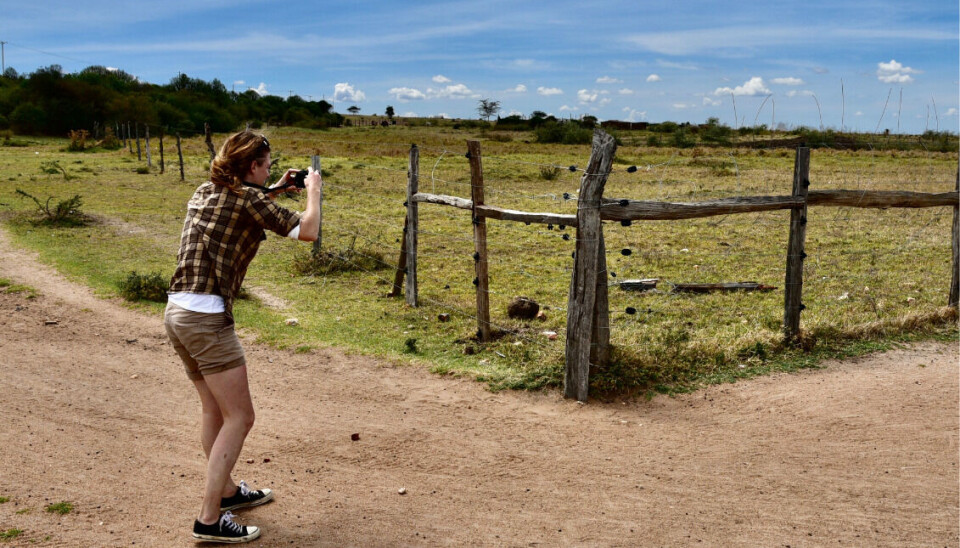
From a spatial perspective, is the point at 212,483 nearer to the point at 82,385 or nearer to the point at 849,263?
the point at 82,385

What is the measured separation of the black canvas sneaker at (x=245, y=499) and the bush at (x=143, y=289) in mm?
6126

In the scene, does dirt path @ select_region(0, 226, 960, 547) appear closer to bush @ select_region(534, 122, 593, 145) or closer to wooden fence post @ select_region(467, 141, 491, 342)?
wooden fence post @ select_region(467, 141, 491, 342)

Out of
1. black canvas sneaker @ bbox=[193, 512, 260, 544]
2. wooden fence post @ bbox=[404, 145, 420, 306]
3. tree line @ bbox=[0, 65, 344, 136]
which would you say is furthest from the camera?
tree line @ bbox=[0, 65, 344, 136]

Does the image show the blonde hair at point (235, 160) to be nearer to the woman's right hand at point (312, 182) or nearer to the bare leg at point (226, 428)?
the woman's right hand at point (312, 182)

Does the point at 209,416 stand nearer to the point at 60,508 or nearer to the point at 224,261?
the point at 224,261

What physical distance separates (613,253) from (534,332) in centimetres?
568

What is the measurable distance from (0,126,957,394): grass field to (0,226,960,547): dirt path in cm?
54

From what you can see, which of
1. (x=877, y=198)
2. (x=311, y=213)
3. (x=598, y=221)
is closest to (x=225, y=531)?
(x=311, y=213)

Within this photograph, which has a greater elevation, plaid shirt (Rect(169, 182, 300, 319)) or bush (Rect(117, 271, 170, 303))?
plaid shirt (Rect(169, 182, 300, 319))

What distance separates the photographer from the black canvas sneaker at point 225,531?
3.97 m

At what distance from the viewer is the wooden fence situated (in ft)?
20.9

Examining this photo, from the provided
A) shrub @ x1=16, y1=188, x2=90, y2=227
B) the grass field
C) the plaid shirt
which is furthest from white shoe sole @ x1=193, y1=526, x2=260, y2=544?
shrub @ x1=16, y1=188, x2=90, y2=227

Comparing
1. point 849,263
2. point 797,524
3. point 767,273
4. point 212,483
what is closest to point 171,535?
point 212,483

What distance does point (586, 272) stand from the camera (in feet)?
21.2
